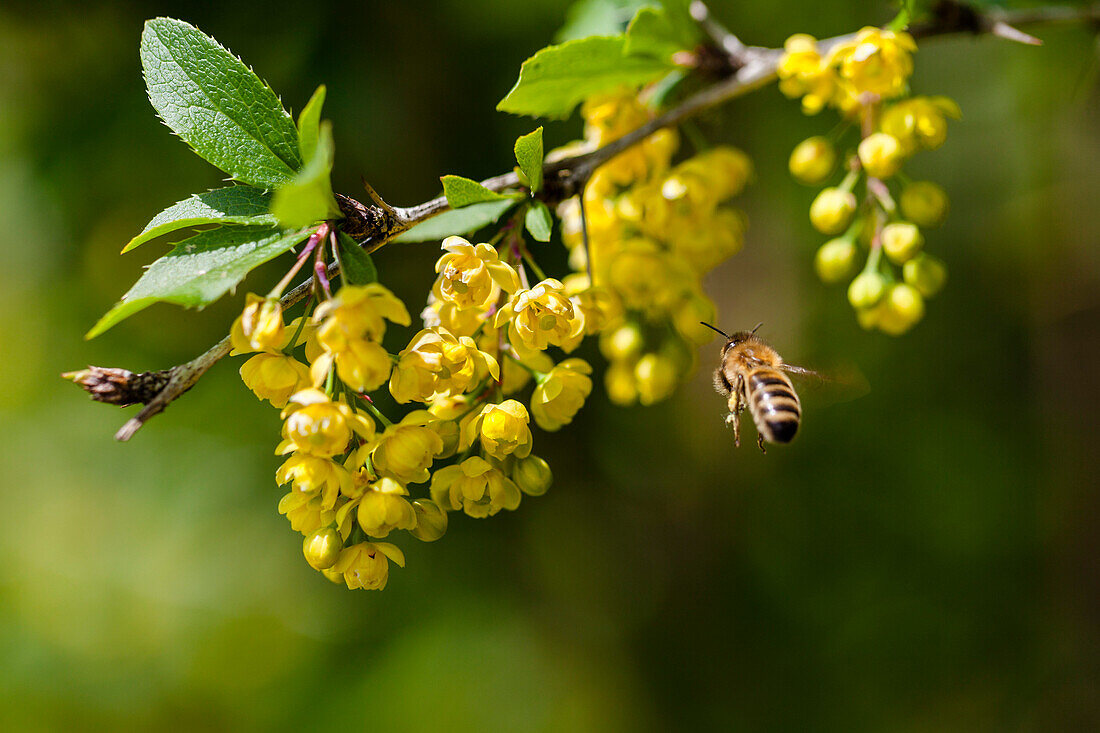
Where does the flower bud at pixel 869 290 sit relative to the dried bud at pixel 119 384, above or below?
below

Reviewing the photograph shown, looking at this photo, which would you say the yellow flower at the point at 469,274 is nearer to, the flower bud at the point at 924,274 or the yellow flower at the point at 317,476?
the yellow flower at the point at 317,476

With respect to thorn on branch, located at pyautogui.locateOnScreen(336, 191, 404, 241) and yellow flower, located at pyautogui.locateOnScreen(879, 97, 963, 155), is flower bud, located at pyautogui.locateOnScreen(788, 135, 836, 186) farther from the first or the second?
thorn on branch, located at pyautogui.locateOnScreen(336, 191, 404, 241)

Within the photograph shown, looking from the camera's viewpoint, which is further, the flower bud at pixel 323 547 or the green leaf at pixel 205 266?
the flower bud at pixel 323 547

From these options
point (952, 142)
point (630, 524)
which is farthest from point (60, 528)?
point (952, 142)

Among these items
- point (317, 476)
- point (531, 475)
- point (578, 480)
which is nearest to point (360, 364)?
point (317, 476)

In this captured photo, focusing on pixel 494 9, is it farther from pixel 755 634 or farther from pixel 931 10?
pixel 755 634

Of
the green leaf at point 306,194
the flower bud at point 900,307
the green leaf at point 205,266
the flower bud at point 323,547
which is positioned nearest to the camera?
the green leaf at point 306,194

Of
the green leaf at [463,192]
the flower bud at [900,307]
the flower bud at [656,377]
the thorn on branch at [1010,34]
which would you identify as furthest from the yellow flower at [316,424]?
the thorn on branch at [1010,34]

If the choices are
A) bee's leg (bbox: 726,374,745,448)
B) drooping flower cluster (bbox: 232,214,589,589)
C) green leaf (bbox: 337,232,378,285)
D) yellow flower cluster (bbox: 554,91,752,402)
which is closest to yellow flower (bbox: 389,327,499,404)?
drooping flower cluster (bbox: 232,214,589,589)
